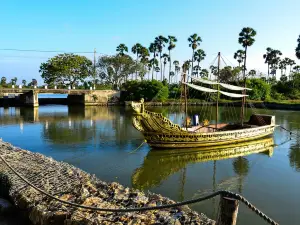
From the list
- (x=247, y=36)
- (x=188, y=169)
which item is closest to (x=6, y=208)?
(x=188, y=169)

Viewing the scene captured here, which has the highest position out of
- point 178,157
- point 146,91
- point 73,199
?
point 146,91

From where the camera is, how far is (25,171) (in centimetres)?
982

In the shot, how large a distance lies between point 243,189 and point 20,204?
9.19 meters

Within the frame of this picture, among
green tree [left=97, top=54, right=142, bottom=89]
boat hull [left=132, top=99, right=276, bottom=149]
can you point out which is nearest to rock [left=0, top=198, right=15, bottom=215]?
boat hull [left=132, top=99, right=276, bottom=149]

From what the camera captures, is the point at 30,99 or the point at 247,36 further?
the point at 30,99

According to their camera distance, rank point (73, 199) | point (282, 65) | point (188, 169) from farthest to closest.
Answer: point (282, 65) → point (188, 169) → point (73, 199)

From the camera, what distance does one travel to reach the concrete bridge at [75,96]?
56.5m

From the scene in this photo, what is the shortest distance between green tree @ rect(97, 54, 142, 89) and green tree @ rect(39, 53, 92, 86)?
205 inches

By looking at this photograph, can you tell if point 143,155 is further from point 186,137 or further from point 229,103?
point 229,103

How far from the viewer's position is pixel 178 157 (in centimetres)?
1850

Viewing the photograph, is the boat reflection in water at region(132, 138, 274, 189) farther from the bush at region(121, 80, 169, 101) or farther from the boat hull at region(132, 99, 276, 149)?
the bush at region(121, 80, 169, 101)

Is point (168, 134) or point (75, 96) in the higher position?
point (75, 96)

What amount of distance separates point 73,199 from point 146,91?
57045mm

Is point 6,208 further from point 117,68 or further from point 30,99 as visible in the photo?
point 117,68
